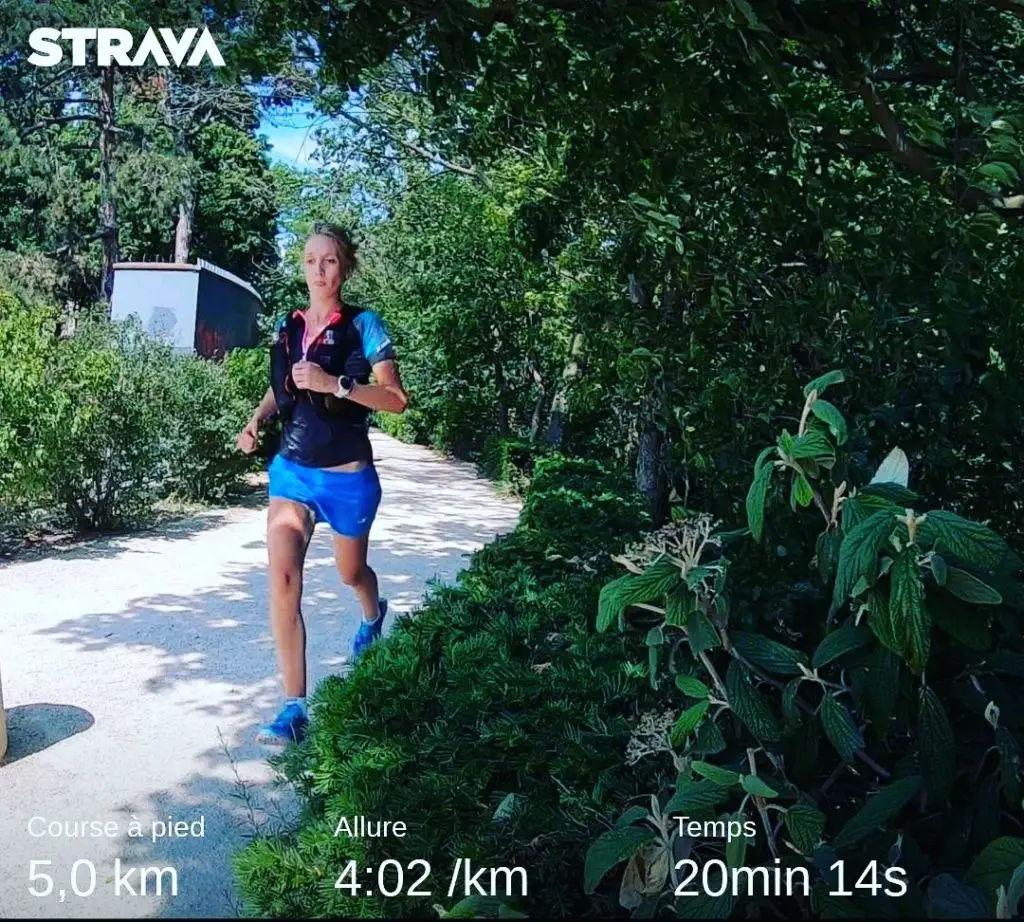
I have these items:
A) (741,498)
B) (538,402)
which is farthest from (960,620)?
(538,402)

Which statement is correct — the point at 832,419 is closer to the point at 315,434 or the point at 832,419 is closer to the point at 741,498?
the point at 741,498

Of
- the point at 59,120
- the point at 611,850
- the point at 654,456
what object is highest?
the point at 59,120

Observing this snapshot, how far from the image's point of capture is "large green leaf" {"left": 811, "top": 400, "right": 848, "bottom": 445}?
1.74m

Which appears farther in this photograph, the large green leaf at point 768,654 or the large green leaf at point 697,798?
the large green leaf at point 768,654

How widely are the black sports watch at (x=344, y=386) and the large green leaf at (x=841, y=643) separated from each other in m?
2.44

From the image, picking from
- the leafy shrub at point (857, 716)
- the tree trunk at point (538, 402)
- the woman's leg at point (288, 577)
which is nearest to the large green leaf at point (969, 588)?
the leafy shrub at point (857, 716)

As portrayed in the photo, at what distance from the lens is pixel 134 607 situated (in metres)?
6.62

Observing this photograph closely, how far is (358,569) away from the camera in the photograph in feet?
14.4

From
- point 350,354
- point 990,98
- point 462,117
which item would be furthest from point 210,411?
point 990,98

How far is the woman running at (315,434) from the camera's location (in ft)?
13.0

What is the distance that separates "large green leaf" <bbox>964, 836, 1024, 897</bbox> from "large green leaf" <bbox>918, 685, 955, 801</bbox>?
151 mm

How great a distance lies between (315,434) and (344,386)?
0.28m

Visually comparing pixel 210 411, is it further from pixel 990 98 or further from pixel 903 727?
pixel 903 727

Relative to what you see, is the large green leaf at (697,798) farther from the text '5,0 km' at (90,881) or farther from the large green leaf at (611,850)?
the text '5,0 km' at (90,881)
